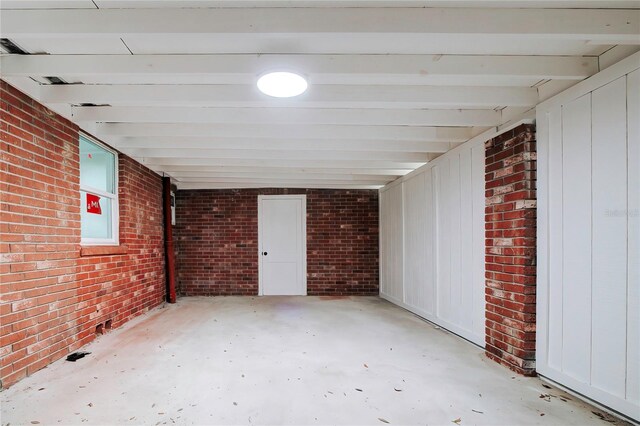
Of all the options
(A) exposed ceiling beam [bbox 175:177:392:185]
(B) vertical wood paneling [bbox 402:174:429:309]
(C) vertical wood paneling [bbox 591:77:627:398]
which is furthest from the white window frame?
(C) vertical wood paneling [bbox 591:77:627:398]

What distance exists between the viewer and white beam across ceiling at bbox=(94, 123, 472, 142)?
340 cm

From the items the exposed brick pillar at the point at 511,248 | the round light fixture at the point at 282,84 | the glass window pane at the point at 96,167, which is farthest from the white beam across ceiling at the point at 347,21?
the glass window pane at the point at 96,167

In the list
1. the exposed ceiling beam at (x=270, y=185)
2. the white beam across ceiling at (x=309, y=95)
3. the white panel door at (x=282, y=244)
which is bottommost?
the white panel door at (x=282, y=244)

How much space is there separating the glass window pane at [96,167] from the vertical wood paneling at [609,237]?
16.2 ft

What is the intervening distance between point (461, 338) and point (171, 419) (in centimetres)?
318

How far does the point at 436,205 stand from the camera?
4367mm

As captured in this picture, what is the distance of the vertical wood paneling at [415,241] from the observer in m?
4.80

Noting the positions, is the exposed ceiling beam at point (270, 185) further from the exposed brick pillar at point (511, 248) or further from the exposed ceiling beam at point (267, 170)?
the exposed brick pillar at point (511, 248)

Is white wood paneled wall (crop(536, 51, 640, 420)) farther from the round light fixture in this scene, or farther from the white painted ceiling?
the round light fixture

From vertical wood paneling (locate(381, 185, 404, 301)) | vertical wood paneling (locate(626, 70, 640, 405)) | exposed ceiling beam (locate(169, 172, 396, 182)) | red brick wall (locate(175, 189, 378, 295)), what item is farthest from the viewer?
red brick wall (locate(175, 189, 378, 295))

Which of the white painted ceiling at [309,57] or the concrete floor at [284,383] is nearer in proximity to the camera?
the white painted ceiling at [309,57]

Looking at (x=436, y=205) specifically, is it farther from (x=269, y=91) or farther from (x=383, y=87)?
(x=269, y=91)

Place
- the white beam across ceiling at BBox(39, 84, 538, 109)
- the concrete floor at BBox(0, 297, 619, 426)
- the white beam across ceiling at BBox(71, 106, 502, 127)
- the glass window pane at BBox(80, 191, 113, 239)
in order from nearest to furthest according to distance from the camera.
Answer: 1. the concrete floor at BBox(0, 297, 619, 426)
2. the white beam across ceiling at BBox(39, 84, 538, 109)
3. the white beam across ceiling at BBox(71, 106, 502, 127)
4. the glass window pane at BBox(80, 191, 113, 239)

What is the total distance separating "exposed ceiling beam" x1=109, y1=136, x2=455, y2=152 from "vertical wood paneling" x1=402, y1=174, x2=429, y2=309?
103 centimetres
